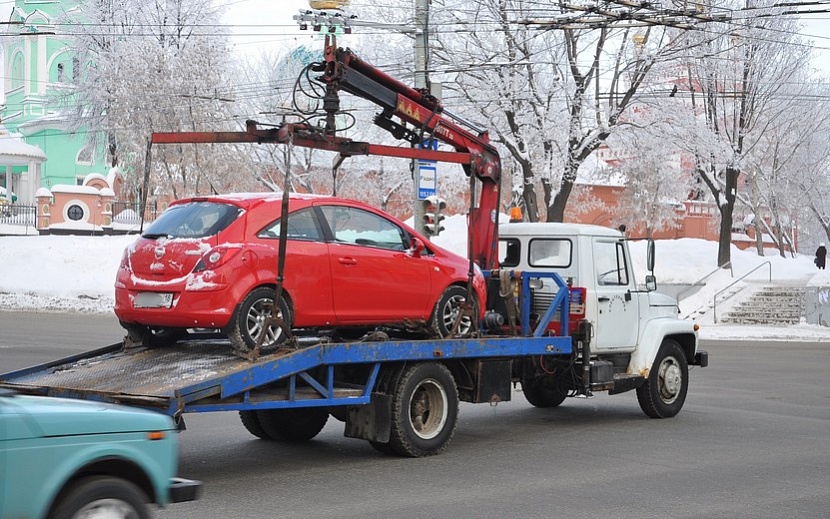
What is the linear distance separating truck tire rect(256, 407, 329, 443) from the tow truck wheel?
144cm

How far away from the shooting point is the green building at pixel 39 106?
66062 mm

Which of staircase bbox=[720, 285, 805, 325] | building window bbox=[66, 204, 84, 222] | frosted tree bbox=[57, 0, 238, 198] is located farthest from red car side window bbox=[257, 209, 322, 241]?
building window bbox=[66, 204, 84, 222]

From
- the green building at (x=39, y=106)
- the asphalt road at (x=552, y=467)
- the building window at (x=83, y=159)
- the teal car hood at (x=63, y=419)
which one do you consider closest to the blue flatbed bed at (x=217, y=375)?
the asphalt road at (x=552, y=467)

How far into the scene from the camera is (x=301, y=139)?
977cm

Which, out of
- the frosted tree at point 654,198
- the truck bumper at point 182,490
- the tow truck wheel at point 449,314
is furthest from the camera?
the frosted tree at point 654,198

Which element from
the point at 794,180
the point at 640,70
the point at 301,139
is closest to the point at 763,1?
the point at 640,70

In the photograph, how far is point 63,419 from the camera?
5.28 meters

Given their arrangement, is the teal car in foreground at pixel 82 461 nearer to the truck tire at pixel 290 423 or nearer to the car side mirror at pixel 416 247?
the car side mirror at pixel 416 247

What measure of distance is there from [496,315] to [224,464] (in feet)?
11.2

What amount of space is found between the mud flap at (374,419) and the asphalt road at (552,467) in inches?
10.1

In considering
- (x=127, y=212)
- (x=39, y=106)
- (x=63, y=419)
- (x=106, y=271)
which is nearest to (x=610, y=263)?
(x=63, y=419)

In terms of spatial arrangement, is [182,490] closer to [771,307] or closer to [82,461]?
[82,461]

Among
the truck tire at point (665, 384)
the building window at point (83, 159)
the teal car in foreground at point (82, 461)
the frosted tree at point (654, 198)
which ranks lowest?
the truck tire at point (665, 384)

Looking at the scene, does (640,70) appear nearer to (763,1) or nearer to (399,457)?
(763,1)
